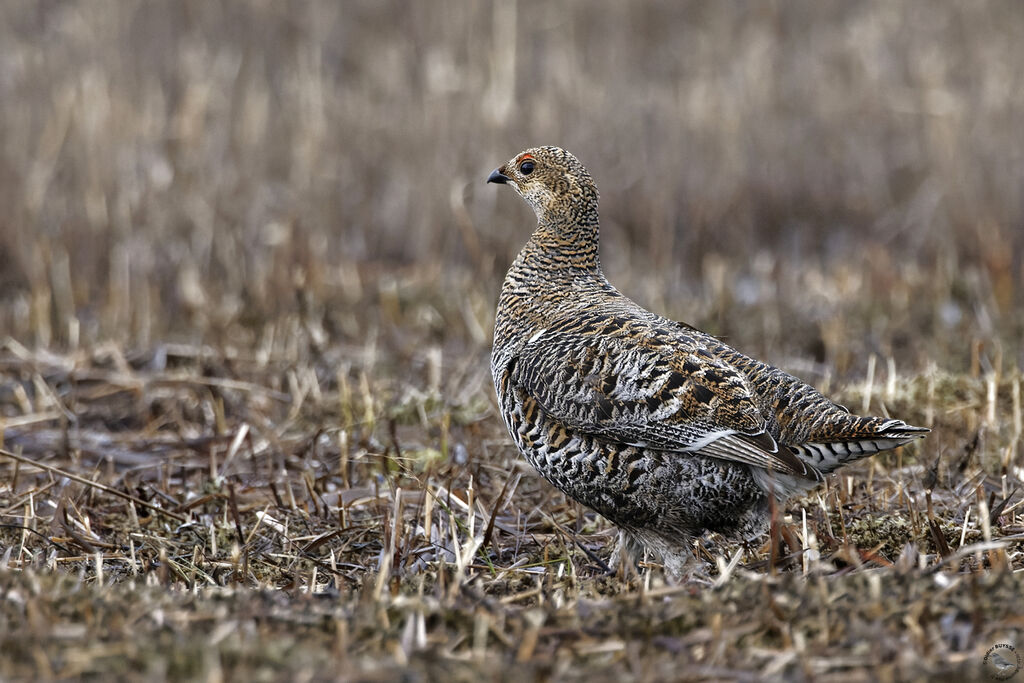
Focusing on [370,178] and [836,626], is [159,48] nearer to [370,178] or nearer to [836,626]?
[370,178]

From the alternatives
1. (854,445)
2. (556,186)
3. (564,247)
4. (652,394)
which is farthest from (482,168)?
(854,445)

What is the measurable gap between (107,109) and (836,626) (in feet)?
28.3

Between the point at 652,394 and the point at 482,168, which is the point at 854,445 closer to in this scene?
the point at 652,394

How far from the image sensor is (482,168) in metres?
10.0

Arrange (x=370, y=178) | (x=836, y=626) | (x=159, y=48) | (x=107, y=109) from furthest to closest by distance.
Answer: (x=159, y=48), (x=370, y=178), (x=107, y=109), (x=836, y=626)

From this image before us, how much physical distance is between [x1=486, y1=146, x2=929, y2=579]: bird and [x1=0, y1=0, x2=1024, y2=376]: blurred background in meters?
3.23

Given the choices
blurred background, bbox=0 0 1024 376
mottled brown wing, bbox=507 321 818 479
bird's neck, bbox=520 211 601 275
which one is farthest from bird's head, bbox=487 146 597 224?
blurred background, bbox=0 0 1024 376

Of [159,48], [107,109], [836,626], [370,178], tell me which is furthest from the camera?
[159,48]

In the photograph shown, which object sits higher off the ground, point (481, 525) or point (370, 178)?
point (370, 178)

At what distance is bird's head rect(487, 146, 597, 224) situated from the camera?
4.79 meters

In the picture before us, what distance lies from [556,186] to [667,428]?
1397mm

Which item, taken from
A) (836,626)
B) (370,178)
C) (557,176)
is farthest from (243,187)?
(836,626)

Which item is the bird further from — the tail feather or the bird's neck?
the bird's neck

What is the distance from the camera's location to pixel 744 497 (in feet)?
12.6
